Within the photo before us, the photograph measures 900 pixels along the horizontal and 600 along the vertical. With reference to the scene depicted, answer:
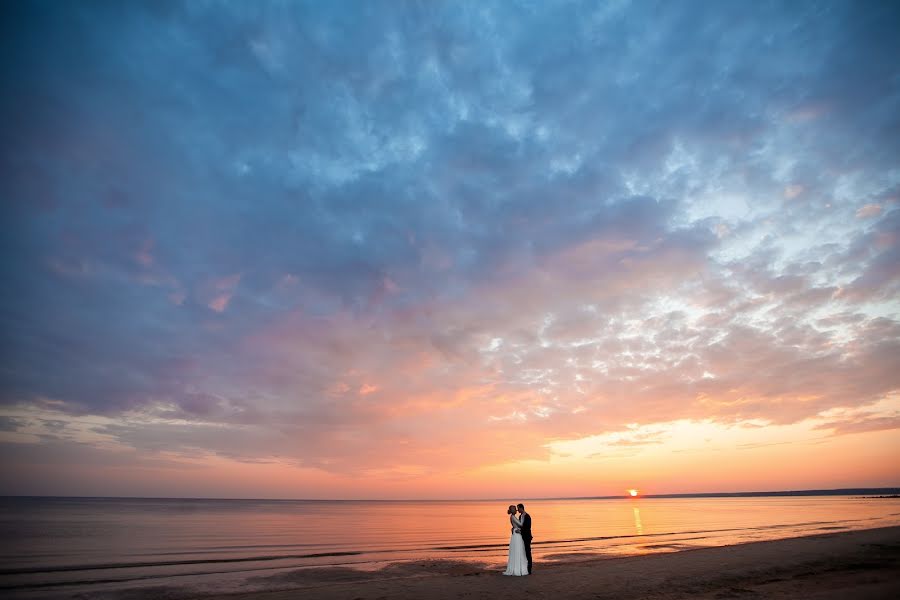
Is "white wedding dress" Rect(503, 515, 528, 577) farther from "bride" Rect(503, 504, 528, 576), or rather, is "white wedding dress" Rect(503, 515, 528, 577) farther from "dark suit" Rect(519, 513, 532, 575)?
"dark suit" Rect(519, 513, 532, 575)

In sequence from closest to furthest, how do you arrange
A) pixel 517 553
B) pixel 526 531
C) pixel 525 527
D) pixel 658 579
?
1. pixel 658 579
2. pixel 525 527
3. pixel 526 531
4. pixel 517 553

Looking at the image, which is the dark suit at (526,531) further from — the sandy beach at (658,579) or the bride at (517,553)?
the sandy beach at (658,579)

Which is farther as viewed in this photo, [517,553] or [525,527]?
[517,553]

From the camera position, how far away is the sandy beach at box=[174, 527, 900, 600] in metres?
18.3

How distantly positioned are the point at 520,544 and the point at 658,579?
21.1ft

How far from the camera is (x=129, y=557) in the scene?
34219 mm

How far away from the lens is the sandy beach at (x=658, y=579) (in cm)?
1834

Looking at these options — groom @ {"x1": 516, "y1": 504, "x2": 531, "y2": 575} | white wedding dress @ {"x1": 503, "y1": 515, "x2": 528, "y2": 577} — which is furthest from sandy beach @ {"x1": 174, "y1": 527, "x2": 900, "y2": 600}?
groom @ {"x1": 516, "y1": 504, "x2": 531, "y2": 575}

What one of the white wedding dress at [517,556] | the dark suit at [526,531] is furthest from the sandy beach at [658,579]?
the dark suit at [526,531]

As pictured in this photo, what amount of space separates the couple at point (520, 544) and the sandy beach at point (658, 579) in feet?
2.31

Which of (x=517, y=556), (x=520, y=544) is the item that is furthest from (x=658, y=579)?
(x=517, y=556)

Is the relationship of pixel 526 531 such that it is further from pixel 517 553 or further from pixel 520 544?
pixel 517 553

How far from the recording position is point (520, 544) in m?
23.1

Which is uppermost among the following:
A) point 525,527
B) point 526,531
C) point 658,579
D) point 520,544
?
point 525,527
